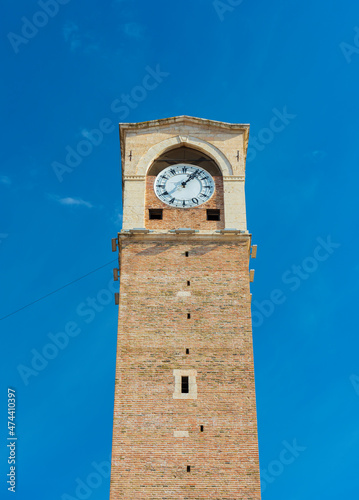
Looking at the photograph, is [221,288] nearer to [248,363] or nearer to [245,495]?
[248,363]

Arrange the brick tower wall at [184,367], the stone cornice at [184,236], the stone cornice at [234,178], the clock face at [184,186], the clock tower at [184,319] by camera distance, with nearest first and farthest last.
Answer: the brick tower wall at [184,367]
the clock tower at [184,319]
the stone cornice at [184,236]
the clock face at [184,186]
the stone cornice at [234,178]

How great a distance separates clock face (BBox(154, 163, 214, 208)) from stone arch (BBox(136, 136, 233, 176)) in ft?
2.76

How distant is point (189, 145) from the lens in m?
39.8

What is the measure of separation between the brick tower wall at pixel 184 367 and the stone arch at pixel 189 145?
458cm

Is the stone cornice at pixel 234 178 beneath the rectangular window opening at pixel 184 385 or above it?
above

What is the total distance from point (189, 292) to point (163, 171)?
7.32 meters

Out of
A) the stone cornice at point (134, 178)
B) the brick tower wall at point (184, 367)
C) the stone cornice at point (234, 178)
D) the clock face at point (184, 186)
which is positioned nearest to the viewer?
the brick tower wall at point (184, 367)

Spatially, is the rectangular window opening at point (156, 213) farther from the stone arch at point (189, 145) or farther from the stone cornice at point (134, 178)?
the stone arch at point (189, 145)

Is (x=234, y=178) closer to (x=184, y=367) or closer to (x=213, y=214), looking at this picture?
(x=213, y=214)

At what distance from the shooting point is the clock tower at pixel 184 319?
99.8 ft

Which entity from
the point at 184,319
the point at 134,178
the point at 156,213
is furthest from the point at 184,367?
the point at 134,178

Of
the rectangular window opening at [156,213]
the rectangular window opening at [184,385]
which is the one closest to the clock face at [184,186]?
the rectangular window opening at [156,213]

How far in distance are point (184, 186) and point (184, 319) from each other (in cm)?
756

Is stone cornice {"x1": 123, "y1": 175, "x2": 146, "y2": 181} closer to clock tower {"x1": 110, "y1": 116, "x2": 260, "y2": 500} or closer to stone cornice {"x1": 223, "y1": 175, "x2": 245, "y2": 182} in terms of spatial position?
clock tower {"x1": 110, "y1": 116, "x2": 260, "y2": 500}
